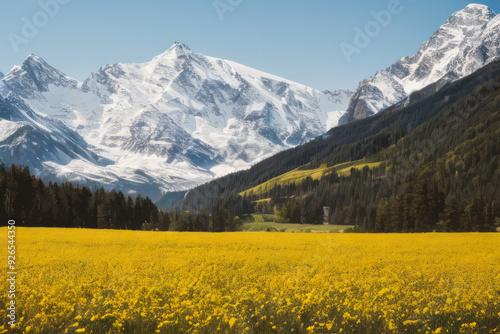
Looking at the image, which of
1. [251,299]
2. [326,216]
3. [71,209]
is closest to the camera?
[251,299]

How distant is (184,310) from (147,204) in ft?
397

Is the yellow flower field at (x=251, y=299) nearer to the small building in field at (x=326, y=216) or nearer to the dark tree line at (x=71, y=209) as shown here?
the dark tree line at (x=71, y=209)

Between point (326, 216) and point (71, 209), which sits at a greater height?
point (326, 216)

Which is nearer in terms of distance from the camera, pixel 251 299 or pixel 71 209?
pixel 251 299

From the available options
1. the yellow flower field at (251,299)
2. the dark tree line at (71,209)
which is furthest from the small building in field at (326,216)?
the yellow flower field at (251,299)

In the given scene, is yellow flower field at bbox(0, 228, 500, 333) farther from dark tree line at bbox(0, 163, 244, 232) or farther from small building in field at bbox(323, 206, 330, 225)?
small building in field at bbox(323, 206, 330, 225)

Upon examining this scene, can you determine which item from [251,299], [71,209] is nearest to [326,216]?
[71,209]

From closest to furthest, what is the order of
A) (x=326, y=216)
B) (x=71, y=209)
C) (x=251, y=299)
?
1. (x=251, y=299)
2. (x=71, y=209)
3. (x=326, y=216)

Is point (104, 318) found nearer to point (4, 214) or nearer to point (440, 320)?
point (440, 320)

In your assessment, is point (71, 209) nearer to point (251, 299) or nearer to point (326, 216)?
point (251, 299)

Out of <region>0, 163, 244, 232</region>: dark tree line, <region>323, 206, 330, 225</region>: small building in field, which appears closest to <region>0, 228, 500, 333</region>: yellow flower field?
<region>0, 163, 244, 232</region>: dark tree line

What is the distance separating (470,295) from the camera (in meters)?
15.5

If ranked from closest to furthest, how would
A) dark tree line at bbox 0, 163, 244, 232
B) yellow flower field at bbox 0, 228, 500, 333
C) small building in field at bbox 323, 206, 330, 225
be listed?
yellow flower field at bbox 0, 228, 500, 333, dark tree line at bbox 0, 163, 244, 232, small building in field at bbox 323, 206, 330, 225

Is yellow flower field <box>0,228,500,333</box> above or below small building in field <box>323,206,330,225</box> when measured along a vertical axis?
below
